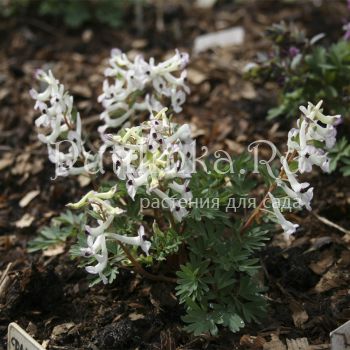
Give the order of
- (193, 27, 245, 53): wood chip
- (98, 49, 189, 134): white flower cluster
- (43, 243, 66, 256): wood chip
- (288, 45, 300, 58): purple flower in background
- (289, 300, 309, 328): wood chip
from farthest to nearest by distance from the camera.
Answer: (193, 27, 245, 53): wood chip → (288, 45, 300, 58): purple flower in background → (43, 243, 66, 256): wood chip → (98, 49, 189, 134): white flower cluster → (289, 300, 309, 328): wood chip

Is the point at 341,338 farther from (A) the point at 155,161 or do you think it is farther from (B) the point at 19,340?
(B) the point at 19,340

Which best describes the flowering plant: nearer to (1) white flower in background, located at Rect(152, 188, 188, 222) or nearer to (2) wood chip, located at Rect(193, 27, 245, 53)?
(1) white flower in background, located at Rect(152, 188, 188, 222)

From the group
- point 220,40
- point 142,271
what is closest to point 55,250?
point 142,271

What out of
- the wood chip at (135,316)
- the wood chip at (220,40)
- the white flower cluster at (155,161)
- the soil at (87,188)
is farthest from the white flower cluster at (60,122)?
the wood chip at (220,40)

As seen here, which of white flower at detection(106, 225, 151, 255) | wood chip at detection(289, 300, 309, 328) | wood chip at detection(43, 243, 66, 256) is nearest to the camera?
white flower at detection(106, 225, 151, 255)

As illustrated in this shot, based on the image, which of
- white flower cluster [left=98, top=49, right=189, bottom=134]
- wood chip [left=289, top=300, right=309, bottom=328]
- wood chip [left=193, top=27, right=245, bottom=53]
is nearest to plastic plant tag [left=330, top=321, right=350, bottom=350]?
wood chip [left=289, top=300, right=309, bottom=328]

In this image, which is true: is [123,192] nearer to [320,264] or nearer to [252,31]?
[320,264]
